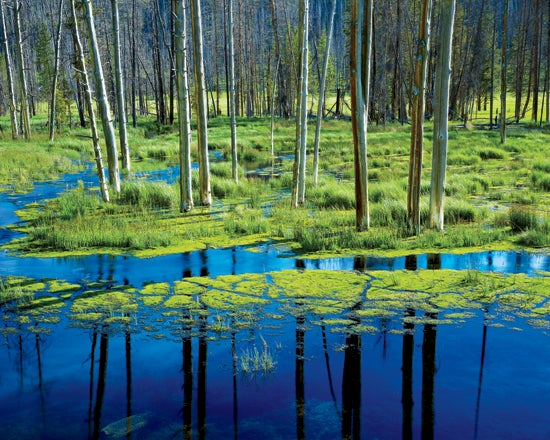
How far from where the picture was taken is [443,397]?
513 centimetres

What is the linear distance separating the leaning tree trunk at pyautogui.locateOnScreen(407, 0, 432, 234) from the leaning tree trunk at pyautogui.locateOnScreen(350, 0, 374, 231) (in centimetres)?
80

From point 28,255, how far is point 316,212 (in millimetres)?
6021

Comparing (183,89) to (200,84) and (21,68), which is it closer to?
(200,84)

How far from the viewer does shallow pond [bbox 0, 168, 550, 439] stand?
189 inches

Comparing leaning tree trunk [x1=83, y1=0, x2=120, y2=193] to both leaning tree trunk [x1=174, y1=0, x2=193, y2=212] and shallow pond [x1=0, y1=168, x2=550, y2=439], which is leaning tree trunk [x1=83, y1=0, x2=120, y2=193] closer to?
leaning tree trunk [x1=174, y1=0, x2=193, y2=212]

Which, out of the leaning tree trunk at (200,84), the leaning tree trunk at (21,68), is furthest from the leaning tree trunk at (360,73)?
the leaning tree trunk at (21,68)

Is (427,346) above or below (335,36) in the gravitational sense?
below

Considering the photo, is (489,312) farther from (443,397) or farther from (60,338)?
(60,338)

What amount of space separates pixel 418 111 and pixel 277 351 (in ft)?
17.3

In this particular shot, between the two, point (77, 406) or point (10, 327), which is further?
point (10, 327)

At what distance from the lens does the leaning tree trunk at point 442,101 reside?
30.2 feet

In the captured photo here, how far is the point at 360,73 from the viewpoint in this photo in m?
9.52

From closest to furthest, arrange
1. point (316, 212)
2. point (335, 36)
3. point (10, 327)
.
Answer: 1. point (10, 327)
2. point (316, 212)
3. point (335, 36)

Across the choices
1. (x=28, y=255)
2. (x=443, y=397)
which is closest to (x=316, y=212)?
(x=28, y=255)
